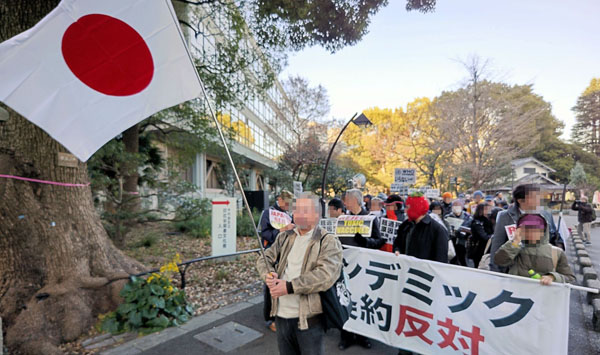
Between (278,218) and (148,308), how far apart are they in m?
2.26

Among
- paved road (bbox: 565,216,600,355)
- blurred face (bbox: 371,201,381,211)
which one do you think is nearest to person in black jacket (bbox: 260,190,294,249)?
blurred face (bbox: 371,201,381,211)

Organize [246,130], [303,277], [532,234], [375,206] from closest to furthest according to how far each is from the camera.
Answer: [303,277] < [532,234] < [375,206] < [246,130]

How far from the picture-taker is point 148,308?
451cm

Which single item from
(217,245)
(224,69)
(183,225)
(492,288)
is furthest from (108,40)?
(183,225)

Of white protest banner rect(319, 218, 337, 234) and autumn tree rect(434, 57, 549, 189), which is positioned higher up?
autumn tree rect(434, 57, 549, 189)

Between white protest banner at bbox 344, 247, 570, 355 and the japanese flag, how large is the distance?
9.56ft

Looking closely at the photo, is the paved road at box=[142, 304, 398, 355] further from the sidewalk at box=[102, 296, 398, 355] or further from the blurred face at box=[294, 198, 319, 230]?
the blurred face at box=[294, 198, 319, 230]

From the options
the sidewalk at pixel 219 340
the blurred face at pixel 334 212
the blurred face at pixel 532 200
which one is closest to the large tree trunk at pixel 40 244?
the sidewalk at pixel 219 340

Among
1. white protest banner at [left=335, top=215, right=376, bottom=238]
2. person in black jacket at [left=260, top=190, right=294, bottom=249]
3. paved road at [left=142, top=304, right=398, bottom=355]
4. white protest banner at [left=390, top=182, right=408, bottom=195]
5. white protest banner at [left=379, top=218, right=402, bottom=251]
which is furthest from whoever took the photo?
white protest banner at [left=390, top=182, right=408, bottom=195]

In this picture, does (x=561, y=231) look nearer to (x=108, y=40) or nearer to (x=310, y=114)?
(x=108, y=40)

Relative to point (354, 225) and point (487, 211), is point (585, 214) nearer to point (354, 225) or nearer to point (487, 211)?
point (487, 211)

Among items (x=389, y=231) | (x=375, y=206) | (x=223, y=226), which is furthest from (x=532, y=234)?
(x=223, y=226)

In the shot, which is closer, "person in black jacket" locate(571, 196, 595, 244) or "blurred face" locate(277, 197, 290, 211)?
"blurred face" locate(277, 197, 290, 211)

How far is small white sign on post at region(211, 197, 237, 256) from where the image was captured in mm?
A: 7554
